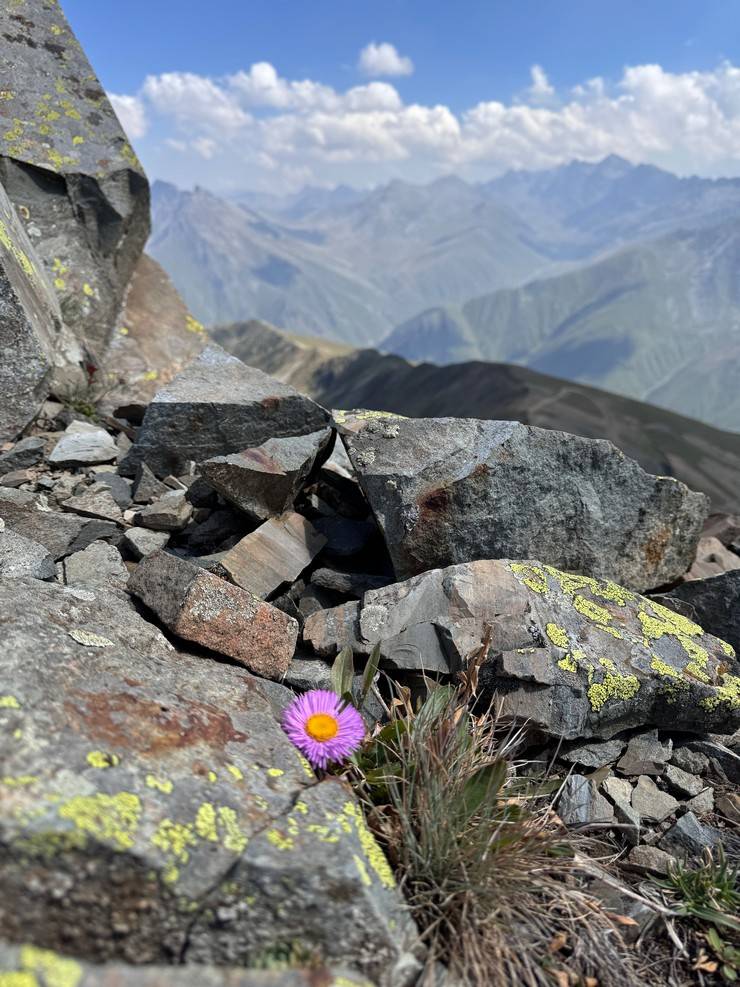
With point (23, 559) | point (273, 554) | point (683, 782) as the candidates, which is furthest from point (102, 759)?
point (683, 782)

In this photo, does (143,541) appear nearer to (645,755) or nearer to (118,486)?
(118,486)

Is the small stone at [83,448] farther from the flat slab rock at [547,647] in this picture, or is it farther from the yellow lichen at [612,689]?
the yellow lichen at [612,689]

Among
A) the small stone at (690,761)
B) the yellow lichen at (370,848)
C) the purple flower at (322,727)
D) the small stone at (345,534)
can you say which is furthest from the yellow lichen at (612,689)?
the small stone at (345,534)

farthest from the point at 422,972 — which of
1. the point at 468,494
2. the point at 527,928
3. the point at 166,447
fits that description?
the point at 166,447

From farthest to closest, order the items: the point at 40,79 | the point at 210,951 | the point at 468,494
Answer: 1. the point at 40,79
2. the point at 468,494
3. the point at 210,951

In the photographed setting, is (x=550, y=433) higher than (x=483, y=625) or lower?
higher

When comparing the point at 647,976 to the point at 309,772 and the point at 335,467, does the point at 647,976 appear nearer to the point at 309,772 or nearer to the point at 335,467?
the point at 309,772
